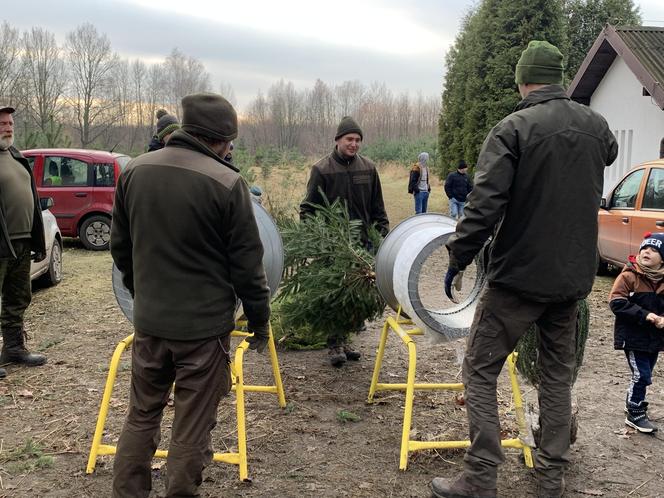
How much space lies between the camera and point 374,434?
4.31 metres

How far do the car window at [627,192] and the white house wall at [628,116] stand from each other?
4000mm

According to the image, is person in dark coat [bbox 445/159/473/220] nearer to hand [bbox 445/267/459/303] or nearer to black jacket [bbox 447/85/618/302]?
hand [bbox 445/267/459/303]

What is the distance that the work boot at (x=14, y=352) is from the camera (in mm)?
5652

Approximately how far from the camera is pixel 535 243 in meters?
3.13

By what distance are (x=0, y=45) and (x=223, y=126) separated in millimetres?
37322

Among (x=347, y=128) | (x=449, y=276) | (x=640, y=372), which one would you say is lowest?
(x=640, y=372)

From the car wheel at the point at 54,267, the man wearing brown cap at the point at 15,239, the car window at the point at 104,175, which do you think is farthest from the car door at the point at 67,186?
the man wearing brown cap at the point at 15,239

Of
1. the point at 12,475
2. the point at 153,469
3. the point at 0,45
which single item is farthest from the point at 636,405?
the point at 0,45

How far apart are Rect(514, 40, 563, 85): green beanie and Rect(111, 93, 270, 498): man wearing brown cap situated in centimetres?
153

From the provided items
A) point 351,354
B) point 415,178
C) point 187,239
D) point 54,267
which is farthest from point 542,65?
point 415,178

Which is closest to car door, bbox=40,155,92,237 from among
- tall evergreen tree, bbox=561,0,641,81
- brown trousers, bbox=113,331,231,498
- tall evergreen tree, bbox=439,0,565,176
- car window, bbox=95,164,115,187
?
car window, bbox=95,164,115,187

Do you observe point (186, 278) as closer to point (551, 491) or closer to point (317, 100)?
point (551, 491)

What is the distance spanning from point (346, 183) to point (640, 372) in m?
2.78

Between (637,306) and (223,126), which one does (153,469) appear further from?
(637,306)
